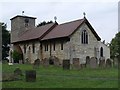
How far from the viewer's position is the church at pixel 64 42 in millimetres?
44094

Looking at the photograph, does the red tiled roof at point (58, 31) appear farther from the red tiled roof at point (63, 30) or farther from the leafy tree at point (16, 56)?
the leafy tree at point (16, 56)

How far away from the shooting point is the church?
44.1 m

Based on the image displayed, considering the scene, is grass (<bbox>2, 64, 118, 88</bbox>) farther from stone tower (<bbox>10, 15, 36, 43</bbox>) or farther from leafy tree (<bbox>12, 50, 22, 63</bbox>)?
stone tower (<bbox>10, 15, 36, 43</bbox>)

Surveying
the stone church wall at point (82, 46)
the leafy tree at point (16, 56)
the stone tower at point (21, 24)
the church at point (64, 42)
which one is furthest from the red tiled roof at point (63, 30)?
the stone tower at point (21, 24)

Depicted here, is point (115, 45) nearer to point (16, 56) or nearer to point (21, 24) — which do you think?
point (21, 24)

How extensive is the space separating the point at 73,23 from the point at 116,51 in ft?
95.8

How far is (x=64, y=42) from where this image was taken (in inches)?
1753

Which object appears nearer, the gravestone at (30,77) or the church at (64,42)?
the gravestone at (30,77)

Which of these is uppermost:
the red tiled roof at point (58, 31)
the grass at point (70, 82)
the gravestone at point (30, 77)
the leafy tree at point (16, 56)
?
the red tiled roof at point (58, 31)

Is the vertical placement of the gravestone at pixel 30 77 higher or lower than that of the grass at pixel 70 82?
higher

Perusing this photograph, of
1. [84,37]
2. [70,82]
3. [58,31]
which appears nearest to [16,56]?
[58,31]

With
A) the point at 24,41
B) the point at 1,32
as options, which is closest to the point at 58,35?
the point at 24,41

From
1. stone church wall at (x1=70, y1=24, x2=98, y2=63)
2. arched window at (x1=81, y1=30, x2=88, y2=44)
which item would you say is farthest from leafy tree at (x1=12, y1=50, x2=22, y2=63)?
arched window at (x1=81, y1=30, x2=88, y2=44)

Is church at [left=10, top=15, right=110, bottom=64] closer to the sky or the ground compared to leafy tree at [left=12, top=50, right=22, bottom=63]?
closer to the sky
